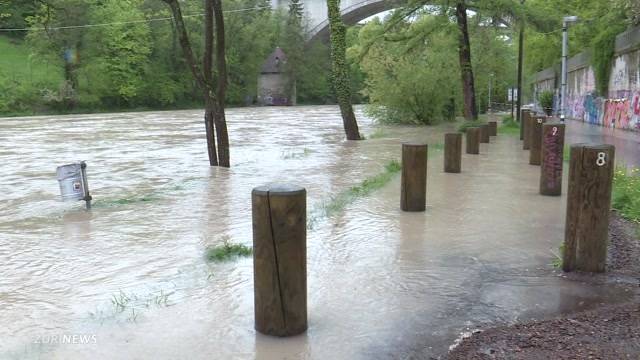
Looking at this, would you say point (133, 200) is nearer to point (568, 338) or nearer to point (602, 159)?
point (602, 159)

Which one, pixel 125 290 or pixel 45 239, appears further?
pixel 45 239

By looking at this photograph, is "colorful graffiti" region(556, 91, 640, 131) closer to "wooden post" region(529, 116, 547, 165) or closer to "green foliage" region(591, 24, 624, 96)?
"green foliage" region(591, 24, 624, 96)

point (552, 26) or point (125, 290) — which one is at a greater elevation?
point (552, 26)

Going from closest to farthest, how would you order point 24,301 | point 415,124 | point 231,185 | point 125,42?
point 24,301, point 231,185, point 415,124, point 125,42

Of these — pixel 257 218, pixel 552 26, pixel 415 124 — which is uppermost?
pixel 552 26

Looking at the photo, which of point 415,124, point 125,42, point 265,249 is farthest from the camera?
point 125,42

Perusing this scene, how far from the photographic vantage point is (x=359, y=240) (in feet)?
24.6

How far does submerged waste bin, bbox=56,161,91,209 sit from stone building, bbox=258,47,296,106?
7789 centimetres

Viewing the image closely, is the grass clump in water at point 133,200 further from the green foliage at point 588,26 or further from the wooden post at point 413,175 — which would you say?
the green foliage at point 588,26

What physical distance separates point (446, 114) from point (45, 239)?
3025cm

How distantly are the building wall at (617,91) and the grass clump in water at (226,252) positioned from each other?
930 inches

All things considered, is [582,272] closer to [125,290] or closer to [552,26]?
[125,290]

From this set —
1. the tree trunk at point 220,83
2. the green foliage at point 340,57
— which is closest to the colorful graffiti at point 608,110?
the green foliage at point 340,57

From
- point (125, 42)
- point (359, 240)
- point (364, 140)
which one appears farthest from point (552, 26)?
point (125, 42)
